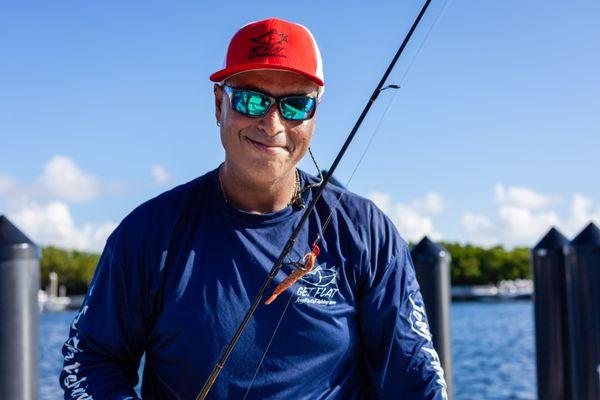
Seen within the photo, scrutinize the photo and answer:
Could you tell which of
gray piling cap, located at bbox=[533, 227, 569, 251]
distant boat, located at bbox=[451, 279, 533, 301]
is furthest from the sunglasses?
distant boat, located at bbox=[451, 279, 533, 301]

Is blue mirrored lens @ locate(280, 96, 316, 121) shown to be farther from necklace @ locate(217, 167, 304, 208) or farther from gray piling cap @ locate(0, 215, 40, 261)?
gray piling cap @ locate(0, 215, 40, 261)

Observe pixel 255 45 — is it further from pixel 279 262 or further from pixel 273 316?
pixel 273 316

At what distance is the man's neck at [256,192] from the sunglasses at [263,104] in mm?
206

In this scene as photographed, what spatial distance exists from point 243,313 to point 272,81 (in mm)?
735

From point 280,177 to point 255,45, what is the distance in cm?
43

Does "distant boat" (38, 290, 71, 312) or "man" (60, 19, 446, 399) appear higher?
"man" (60, 19, 446, 399)

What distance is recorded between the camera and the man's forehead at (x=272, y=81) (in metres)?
2.65

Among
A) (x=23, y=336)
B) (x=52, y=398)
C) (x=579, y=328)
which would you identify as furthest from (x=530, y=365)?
(x=23, y=336)

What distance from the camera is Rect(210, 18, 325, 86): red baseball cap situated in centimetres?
262

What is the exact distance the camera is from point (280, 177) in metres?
2.69

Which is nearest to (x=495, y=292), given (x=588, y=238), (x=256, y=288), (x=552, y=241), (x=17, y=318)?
(x=552, y=241)

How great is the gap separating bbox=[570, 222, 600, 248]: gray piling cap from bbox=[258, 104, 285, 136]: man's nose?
320 centimetres

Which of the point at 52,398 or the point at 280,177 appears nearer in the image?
the point at 280,177

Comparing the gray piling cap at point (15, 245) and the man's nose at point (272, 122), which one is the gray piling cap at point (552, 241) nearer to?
the gray piling cap at point (15, 245)
